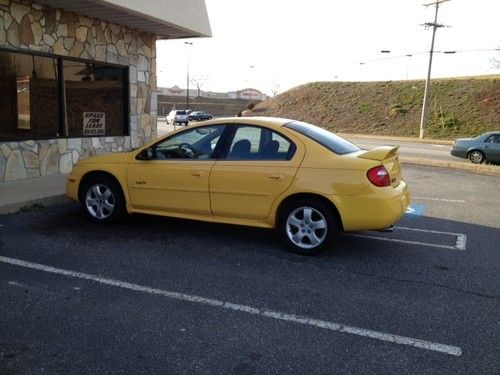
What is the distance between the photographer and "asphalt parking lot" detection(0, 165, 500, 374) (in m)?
3.17

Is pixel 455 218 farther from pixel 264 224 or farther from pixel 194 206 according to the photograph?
pixel 194 206

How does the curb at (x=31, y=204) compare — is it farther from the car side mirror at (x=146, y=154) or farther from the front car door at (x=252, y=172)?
the front car door at (x=252, y=172)

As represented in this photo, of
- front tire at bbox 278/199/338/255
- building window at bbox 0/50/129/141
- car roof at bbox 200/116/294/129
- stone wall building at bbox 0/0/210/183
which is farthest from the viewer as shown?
building window at bbox 0/50/129/141

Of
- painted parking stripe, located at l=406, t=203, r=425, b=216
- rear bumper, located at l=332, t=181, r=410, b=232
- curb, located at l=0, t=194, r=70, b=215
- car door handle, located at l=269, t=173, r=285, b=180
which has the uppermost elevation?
car door handle, located at l=269, t=173, r=285, b=180

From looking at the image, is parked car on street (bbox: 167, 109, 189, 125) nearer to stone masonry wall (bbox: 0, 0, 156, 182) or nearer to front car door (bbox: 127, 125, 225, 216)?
stone masonry wall (bbox: 0, 0, 156, 182)

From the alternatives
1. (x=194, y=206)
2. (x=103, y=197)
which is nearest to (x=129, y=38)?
(x=103, y=197)

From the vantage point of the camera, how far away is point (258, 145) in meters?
5.58

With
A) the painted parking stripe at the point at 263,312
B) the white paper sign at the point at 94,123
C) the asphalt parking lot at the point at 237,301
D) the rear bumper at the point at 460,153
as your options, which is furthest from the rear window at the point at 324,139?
the rear bumper at the point at 460,153

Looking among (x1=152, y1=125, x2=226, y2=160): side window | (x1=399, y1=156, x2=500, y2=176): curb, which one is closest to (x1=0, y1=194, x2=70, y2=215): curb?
(x1=152, y1=125, x2=226, y2=160): side window

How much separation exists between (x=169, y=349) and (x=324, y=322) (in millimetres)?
1241

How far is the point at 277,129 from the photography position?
18.2ft

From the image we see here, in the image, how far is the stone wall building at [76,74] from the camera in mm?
8648

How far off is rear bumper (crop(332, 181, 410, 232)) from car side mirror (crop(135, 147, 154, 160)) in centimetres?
243

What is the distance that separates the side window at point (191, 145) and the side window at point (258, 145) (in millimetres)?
262
